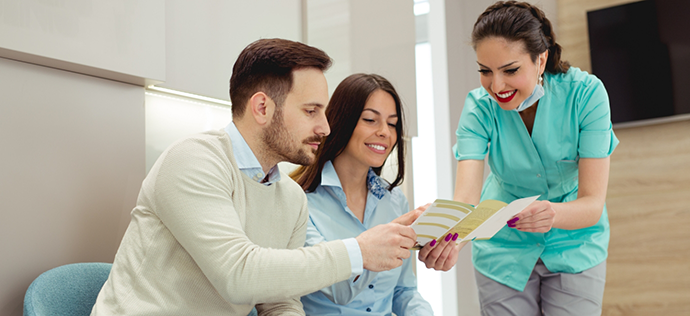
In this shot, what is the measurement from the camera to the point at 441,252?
1374 millimetres

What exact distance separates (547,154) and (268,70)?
0.98 metres

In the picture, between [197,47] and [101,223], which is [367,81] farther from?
[101,223]

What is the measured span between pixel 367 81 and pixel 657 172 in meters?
2.37

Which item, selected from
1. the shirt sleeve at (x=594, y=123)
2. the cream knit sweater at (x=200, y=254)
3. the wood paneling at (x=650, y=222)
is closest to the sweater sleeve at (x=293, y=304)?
the cream knit sweater at (x=200, y=254)

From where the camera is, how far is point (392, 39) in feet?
9.17

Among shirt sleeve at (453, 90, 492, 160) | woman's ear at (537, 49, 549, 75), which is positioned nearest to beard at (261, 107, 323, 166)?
shirt sleeve at (453, 90, 492, 160)

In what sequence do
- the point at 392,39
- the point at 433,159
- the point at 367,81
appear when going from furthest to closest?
the point at 433,159
the point at 392,39
the point at 367,81

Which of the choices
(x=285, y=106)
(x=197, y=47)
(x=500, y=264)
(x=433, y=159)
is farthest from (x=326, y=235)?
(x=433, y=159)

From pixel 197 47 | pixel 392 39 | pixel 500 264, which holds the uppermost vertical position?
pixel 392 39

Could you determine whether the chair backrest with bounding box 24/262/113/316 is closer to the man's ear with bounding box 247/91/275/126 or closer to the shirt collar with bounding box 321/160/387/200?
the man's ear with bounding box 247/91/275/126

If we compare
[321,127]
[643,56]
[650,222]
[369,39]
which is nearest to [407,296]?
[321,127]

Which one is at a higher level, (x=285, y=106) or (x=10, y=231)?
(x=285, y=106)

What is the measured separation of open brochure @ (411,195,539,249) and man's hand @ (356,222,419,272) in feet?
0.17

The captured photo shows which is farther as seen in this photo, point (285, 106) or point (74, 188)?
point (74, 188)
